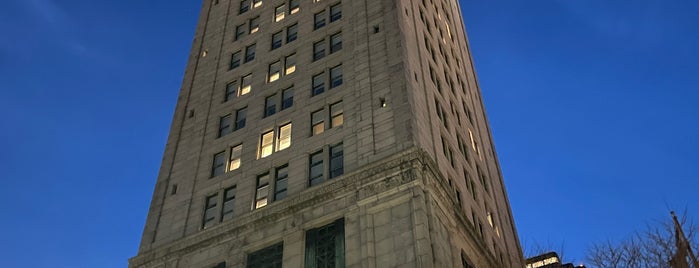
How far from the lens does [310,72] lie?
165ft

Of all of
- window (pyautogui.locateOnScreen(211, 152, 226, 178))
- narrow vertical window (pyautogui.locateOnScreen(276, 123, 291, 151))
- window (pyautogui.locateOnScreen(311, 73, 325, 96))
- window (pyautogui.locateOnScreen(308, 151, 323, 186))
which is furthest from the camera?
window (pyautogui.locateOnScreen(311, 73, 325, 96))

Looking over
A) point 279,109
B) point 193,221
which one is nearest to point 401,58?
point 279,109

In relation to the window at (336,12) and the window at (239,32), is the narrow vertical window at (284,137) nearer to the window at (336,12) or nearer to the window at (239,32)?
the window at (336,12)

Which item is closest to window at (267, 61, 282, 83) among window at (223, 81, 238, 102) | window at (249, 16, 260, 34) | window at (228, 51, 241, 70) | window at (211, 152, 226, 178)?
window at (223, 81, 238, 102)

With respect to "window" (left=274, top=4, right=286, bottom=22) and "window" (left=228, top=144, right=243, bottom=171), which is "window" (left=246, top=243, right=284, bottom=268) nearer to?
"window" (left=228, top=144, right=243, bottom=171)

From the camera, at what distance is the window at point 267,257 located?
3797 cm

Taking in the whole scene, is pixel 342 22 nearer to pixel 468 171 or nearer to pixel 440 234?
pixel 468 171

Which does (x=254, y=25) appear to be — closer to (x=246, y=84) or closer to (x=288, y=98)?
(x=246, y=84)

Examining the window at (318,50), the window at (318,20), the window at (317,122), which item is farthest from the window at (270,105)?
the window at (318,20)

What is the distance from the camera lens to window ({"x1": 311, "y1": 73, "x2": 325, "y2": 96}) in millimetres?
48469

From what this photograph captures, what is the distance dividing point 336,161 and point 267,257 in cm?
665

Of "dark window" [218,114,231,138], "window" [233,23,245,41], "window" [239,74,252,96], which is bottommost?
"dark window" [218,114,231,138]

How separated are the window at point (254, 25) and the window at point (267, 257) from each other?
25.3 m

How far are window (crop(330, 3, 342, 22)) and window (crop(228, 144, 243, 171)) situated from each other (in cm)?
1251
